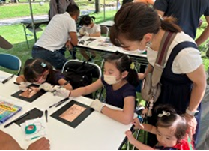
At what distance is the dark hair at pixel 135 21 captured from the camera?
886 millimetres

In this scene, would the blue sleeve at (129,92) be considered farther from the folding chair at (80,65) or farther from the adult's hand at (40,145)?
the folding chair at (80,65)

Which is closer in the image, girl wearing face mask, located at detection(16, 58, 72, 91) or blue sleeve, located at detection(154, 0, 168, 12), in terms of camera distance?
girl wearing face mask, located at detection(16, 58, 72, 91)

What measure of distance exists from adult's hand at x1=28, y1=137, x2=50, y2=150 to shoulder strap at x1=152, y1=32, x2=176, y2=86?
74 centimetres

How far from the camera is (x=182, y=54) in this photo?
100cm

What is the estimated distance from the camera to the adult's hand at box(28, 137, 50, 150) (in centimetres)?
101

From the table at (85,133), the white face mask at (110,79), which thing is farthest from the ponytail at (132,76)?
the table at (85,133)

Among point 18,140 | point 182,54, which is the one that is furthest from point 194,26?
point 18,140

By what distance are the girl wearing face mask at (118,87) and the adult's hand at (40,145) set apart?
16.0 inches

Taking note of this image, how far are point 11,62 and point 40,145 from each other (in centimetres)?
154

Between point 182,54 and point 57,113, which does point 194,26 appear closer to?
point 182,54

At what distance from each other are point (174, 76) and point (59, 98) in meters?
0.86

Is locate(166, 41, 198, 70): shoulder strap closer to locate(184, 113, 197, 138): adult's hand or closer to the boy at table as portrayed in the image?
locate(184, 113, 197, 138): adult's hand

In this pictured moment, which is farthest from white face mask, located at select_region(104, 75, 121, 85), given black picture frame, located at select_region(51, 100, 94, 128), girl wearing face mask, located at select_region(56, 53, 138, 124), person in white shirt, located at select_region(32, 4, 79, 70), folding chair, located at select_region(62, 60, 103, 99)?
person in white shirt, located at select_region(32, 4, 79, 70)

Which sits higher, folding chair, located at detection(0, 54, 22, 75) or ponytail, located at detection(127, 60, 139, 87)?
ponytail, located at detection(127, 60, 139, 87)
